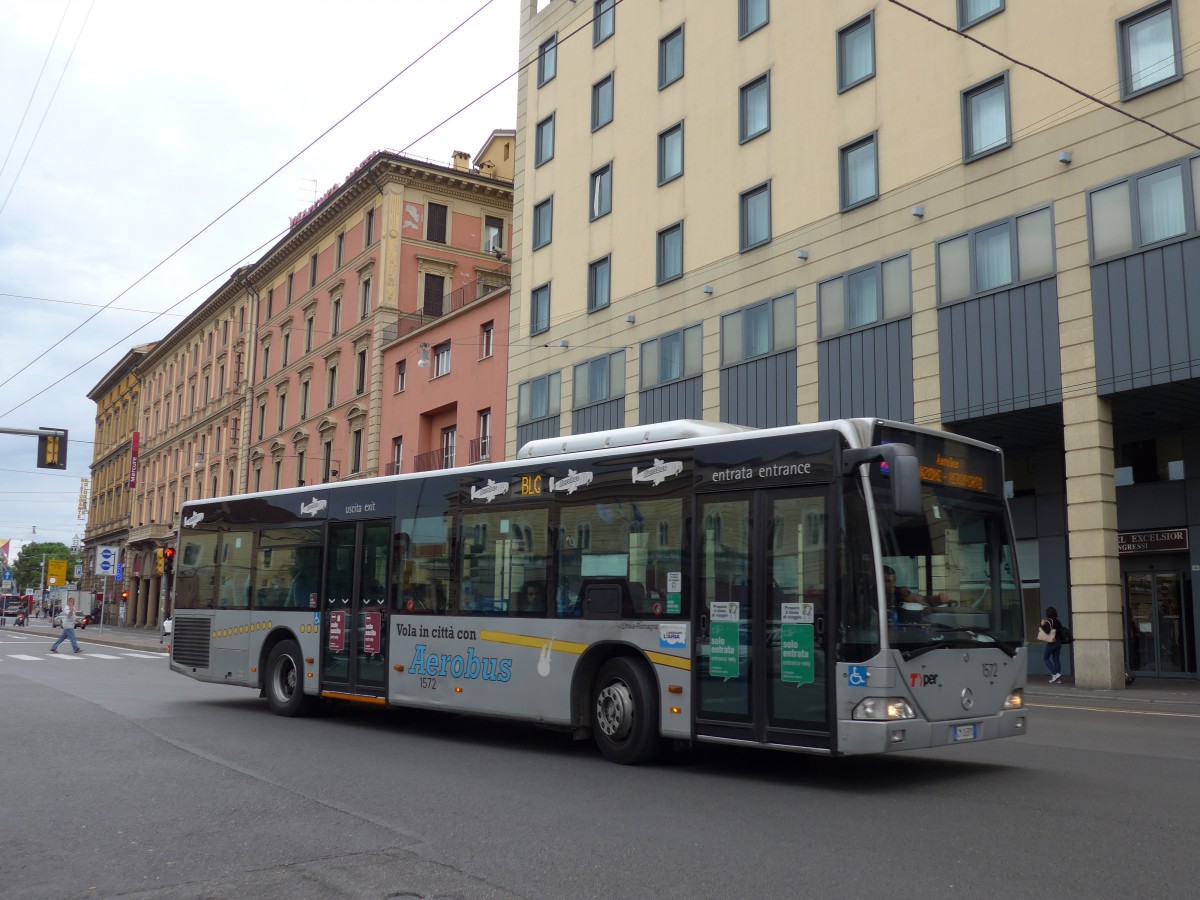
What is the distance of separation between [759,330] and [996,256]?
Result: 662cm

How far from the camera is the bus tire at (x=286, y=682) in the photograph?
1468 centimetres

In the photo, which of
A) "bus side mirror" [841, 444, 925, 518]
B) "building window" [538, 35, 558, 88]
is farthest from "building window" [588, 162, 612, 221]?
"bus side mirror" [841, 444, 925, 518]

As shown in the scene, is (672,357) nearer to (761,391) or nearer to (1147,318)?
(761,391)

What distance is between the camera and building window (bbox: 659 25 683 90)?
32.0 meters

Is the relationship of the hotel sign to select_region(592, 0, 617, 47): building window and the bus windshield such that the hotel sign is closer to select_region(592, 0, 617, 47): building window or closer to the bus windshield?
the bus windshield

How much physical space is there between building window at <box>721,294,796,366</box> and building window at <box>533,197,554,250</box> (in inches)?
388

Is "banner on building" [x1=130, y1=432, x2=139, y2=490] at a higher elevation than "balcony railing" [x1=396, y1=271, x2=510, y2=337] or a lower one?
lower

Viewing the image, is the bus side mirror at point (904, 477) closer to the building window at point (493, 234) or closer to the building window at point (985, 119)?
the building window at point (985, 119)

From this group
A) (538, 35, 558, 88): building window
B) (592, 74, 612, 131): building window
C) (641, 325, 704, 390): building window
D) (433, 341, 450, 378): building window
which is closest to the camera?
(641, 325, 704, 390): building window

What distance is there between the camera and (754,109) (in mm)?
29203

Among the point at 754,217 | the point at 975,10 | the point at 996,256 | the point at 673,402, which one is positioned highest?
the point at 975,10

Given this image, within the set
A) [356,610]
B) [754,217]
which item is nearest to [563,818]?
[356,610]

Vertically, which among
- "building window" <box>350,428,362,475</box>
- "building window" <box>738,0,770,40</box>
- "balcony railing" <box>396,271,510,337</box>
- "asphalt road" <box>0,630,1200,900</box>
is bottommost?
"asphalt road" <box>0,630,1200,900</box>

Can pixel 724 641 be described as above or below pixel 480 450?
below
